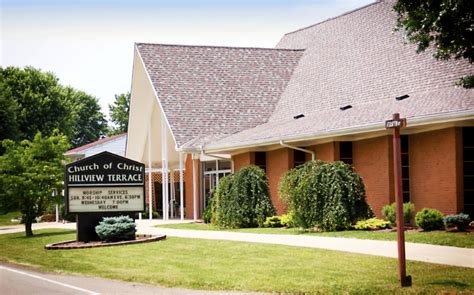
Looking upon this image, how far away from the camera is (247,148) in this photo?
30.2 metres

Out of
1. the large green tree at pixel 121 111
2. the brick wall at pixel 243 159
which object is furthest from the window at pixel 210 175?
the large green tree at pixel 121 111

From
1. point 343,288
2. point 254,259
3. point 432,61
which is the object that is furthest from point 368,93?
point 343,288

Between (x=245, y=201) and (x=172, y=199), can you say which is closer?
(x=245, y=201)

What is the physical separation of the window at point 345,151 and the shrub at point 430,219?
222 inches

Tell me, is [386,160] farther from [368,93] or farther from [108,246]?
[108,246]

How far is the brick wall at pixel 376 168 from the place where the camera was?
24312 mm

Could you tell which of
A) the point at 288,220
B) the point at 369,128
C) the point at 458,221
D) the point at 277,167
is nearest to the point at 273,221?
the point at 288,220

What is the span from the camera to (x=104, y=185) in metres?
23.2

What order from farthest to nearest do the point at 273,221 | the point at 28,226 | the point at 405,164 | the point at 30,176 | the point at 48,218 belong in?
the point at 48,218 → the point at 28,226 → the point at 30,176 → the point at 273,221 → the point at 405,164

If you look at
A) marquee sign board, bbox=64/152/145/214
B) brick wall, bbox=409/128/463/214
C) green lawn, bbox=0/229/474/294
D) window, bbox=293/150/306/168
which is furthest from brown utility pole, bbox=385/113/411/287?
window, bbox=293/150/306/168

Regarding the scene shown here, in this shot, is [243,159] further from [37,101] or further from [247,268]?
[37,101]

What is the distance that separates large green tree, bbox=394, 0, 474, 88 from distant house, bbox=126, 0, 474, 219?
3219 millimetres

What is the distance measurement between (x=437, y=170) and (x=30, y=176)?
14018mm

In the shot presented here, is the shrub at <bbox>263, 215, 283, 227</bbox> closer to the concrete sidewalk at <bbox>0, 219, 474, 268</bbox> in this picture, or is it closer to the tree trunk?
the concrete sidewalk at <bbox>0, 219, 474, 268</bbox>
